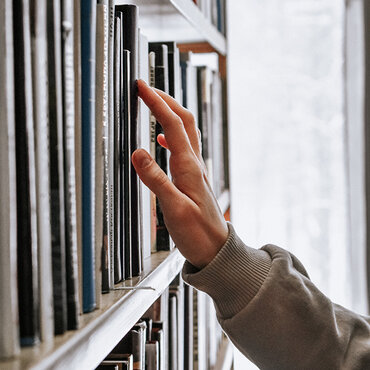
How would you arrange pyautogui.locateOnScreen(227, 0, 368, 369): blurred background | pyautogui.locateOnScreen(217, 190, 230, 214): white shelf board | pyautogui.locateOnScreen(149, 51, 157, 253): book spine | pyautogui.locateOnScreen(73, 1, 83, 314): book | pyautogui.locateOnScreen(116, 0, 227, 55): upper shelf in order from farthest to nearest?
pyautogui.locateOnScreen(227, 0, 368, 369): blurred background < pyautogui.locateOnScreen(217, 190, 230, 214): white shelf board < pyautogui.locateOnScreen(116, 0, 227, 55): upper shelf < pyautogui.locateOnScreen(149, 51, 157, 253): book spine < pyautogui.locateOnScreen(73, 1, 83, 314): book

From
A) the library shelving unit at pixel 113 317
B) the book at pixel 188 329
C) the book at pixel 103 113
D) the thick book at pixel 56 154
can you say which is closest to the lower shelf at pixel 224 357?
the book at pixel 188 329

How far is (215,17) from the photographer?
1.54m

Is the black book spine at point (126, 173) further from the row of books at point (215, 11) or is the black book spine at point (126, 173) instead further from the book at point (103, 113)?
the row of books at point (215, 11)

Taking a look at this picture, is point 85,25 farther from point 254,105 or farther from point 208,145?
point 254,105

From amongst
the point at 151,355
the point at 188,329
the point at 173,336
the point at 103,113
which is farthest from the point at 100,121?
the point at 188,329

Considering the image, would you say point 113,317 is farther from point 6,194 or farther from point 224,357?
point 224,357

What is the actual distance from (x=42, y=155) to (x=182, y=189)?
1.04 feet

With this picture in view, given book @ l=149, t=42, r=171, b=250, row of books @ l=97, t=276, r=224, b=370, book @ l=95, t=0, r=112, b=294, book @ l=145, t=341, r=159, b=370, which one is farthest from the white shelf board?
book @ l=95, t=0, r=112, b=294

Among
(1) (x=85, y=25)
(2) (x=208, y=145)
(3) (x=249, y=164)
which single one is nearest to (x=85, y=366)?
(1) (x=85, y=25)

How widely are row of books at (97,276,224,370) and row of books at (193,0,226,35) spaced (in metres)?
0.67

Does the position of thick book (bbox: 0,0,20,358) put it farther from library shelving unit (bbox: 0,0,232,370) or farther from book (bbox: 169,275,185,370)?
book (bbox: 169,275,185,370)

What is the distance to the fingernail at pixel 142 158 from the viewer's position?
1.90ft

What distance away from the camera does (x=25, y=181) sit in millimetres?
335

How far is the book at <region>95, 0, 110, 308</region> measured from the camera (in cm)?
48
